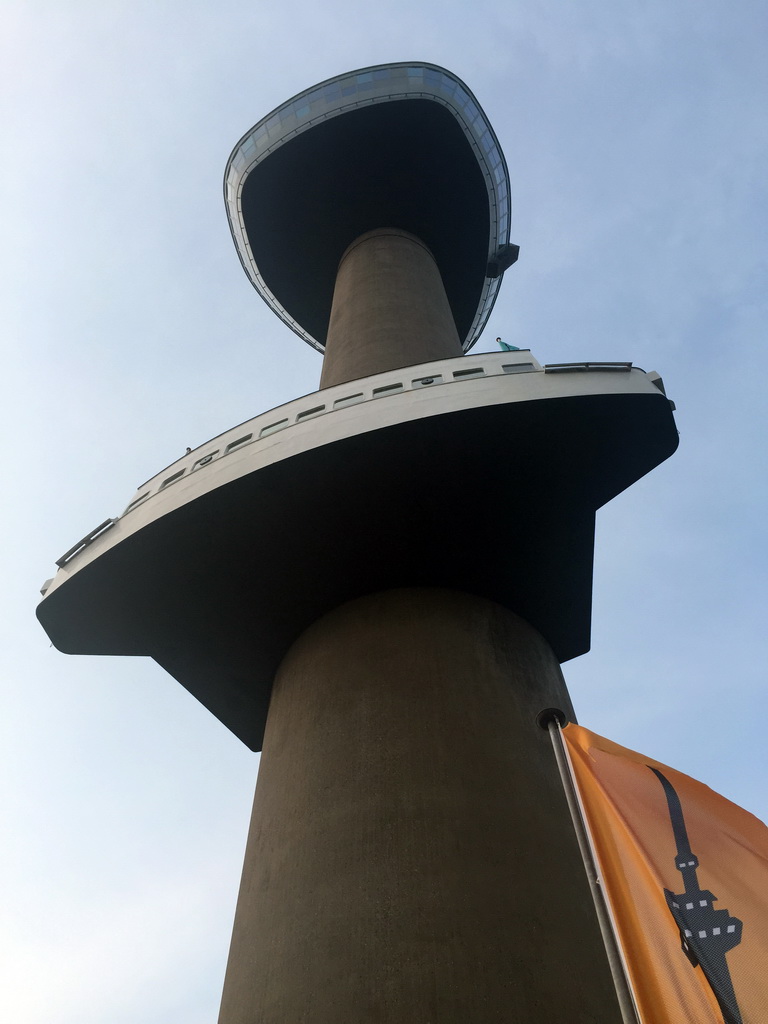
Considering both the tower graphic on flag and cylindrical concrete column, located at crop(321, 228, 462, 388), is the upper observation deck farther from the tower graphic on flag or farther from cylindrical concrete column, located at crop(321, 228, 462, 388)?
the tower graphic on flag

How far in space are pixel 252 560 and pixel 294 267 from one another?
59.5 ft

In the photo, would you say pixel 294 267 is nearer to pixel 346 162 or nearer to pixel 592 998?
pixel 346 162

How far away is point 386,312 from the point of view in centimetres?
1912

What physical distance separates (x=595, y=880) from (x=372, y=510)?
7.08 m

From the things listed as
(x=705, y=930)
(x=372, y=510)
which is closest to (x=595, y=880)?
(x=705, y=930)

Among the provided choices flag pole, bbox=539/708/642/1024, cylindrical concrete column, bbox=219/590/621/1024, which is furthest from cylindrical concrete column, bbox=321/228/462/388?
flag pole, bbox=539/708/642/1024

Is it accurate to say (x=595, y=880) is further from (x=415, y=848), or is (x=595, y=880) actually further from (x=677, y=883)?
(x=415, y=848)

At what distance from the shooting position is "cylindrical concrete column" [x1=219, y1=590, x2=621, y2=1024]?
7051mm

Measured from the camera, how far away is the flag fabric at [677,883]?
418cm

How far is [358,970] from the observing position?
282 inches

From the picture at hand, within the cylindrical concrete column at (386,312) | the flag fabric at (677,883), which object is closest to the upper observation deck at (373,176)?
the cylindrical concrete column at (386,312)

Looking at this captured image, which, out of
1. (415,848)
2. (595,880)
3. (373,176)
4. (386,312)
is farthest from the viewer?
(373,176)

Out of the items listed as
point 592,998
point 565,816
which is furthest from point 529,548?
point 592,998

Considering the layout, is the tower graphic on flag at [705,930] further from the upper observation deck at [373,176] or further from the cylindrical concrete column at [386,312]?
the upper observation deck at [373,176]
